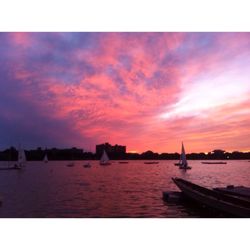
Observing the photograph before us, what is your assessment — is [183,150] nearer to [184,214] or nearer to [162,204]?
[162,204]

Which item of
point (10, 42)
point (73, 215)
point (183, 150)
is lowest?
point (73, 215)
